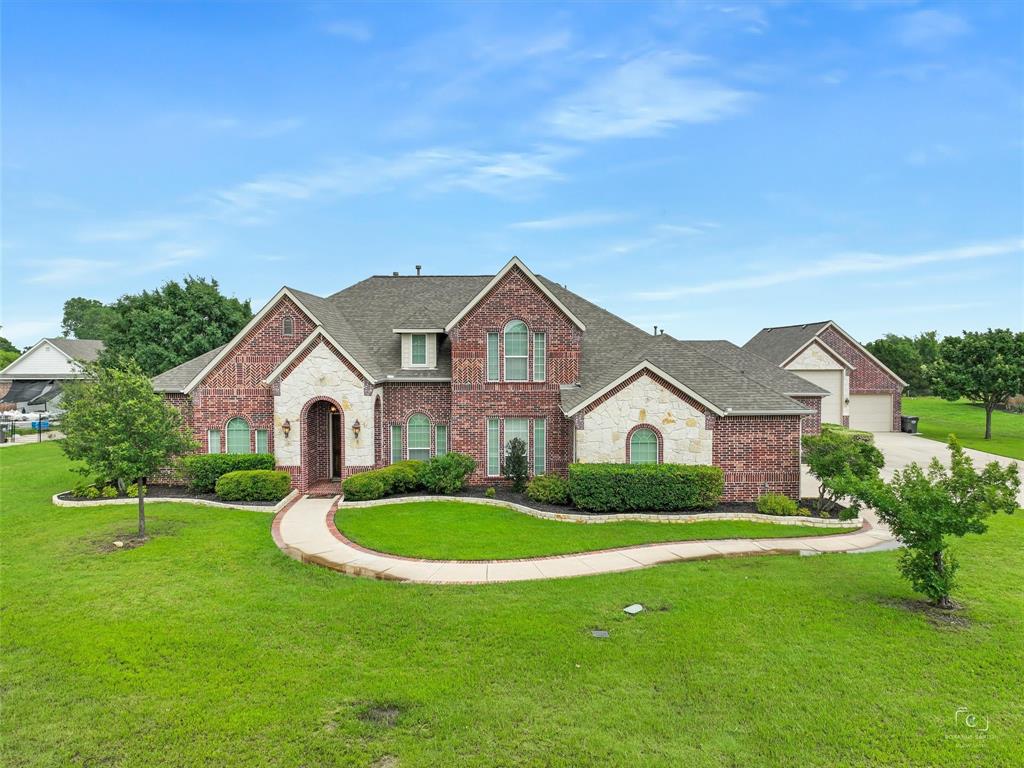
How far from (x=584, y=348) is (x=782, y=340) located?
80.2 ft

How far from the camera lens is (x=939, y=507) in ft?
31.8

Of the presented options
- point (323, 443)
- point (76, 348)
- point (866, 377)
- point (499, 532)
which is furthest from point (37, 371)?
point (866, 377)

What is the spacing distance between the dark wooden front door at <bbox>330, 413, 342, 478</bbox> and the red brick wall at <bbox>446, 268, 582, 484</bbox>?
16.9 feet

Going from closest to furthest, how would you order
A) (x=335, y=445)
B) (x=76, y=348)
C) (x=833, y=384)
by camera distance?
(x=335, y=445) < (x=833, y=384) < (x=76, y=348)

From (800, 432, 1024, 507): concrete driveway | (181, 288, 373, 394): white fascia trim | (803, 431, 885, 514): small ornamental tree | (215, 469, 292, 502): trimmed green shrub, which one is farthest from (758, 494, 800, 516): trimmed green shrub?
(181, 288, 373, 394): white fascia trim

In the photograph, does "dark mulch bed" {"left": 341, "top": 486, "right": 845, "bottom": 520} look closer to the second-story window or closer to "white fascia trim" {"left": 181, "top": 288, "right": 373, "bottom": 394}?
the second-story window

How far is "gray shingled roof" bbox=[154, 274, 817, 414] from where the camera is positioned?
1947cm

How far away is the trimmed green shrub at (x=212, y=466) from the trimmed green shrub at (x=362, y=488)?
4083 mm

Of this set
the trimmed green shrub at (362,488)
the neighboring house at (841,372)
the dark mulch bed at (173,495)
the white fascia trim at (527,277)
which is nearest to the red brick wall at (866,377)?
the neighboring house at (841,372)

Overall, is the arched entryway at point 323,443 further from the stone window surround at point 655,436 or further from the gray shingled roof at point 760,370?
the gray shingled roof at point 760,370

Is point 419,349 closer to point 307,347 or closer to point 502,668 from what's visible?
point 307,347

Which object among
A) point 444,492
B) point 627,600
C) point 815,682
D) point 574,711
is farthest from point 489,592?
point 444,492

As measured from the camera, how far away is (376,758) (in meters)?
6.22

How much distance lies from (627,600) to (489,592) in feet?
8.81
